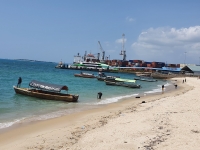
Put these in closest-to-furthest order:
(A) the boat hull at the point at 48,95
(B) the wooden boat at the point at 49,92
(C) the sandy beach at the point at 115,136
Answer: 1. (C) the sandy beach at the point at 115,136
2. (A) the boat hull at the point at 48,95
3. (B) the wooden boat at the point at 49,92

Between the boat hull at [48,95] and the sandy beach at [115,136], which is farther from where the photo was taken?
the boat hull at [48,95]

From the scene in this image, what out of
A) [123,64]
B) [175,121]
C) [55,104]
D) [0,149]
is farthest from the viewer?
[123,64]

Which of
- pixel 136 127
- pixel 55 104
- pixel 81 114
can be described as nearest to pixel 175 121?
pixel 136 127

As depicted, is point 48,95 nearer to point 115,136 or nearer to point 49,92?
point 49,92

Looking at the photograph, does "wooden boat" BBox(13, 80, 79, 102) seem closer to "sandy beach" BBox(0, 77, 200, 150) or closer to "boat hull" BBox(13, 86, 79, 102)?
"boat hull" BBox(13, 86, 79, 102)

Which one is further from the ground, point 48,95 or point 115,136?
point 115,136

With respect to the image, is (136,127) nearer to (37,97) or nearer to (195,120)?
(195,120)

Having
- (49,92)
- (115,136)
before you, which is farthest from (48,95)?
(115,136)

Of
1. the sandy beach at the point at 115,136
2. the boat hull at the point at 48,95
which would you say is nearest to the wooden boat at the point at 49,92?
the boat hull at the point at 48,95

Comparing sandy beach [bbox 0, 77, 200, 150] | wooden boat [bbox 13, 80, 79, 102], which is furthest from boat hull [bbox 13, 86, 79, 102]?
sandy beach [bbox 0, 77, 200, 150]

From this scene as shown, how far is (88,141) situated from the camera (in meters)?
10.4

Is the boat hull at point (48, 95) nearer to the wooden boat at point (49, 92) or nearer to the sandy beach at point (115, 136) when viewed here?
the wooden boat at point (49, 92)

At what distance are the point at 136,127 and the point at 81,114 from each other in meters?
7.05

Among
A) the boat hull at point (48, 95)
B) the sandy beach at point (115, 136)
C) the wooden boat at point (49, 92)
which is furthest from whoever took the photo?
the wooden boat at point (49, 92)
